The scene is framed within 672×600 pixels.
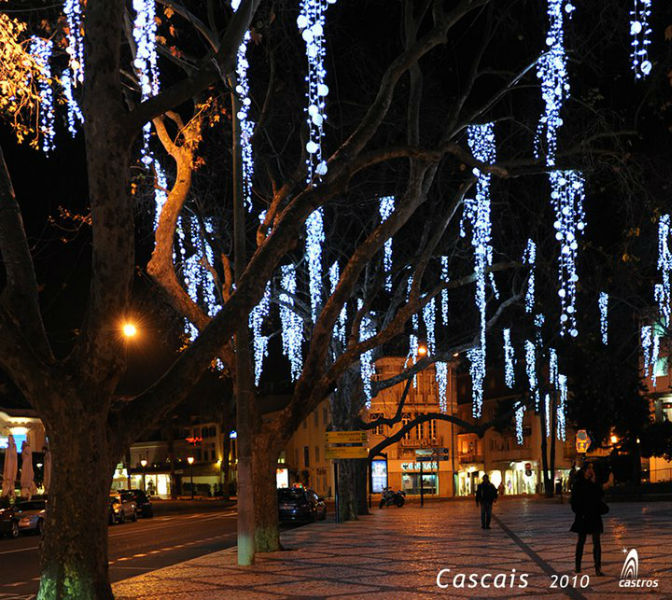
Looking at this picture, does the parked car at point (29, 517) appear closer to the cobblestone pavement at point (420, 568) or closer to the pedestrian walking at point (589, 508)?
the cobblestone pavement at point (420, 568)

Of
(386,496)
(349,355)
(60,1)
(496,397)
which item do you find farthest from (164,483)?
(60,1)

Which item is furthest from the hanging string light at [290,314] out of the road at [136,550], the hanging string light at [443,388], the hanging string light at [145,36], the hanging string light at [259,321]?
the hanging string light at [443,388]

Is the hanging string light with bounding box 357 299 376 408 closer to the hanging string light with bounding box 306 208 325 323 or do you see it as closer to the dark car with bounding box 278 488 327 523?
the hanging string light with bounding box 306 208 325 323

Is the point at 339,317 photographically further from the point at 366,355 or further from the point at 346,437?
the point at 366,355

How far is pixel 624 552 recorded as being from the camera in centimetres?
1822

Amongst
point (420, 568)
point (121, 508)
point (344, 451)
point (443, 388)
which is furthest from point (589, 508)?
point (443, 388)

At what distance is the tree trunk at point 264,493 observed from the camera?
20547mm

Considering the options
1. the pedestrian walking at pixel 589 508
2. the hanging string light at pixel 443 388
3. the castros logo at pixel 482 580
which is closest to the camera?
the castros logo at pixel 482 580

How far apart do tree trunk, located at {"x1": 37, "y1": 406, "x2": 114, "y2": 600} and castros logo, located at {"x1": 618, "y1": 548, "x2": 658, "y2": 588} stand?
7160mm

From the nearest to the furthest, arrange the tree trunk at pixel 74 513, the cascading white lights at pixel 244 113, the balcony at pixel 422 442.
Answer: the tree trunk at pixel 74 513 → the cascading white lights at pixel 244 113 → the balcony at pixel 422 442

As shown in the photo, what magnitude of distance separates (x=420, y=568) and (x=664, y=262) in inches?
700

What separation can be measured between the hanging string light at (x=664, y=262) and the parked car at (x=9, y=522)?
24219 millimetres

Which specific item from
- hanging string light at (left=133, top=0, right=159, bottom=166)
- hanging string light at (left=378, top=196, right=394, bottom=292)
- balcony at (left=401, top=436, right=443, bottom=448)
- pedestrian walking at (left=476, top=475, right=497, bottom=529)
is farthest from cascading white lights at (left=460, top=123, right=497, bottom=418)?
balcony at (left=401, top=436, right=443, bottom=448)

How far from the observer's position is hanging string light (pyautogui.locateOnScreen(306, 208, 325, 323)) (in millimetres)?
29531
